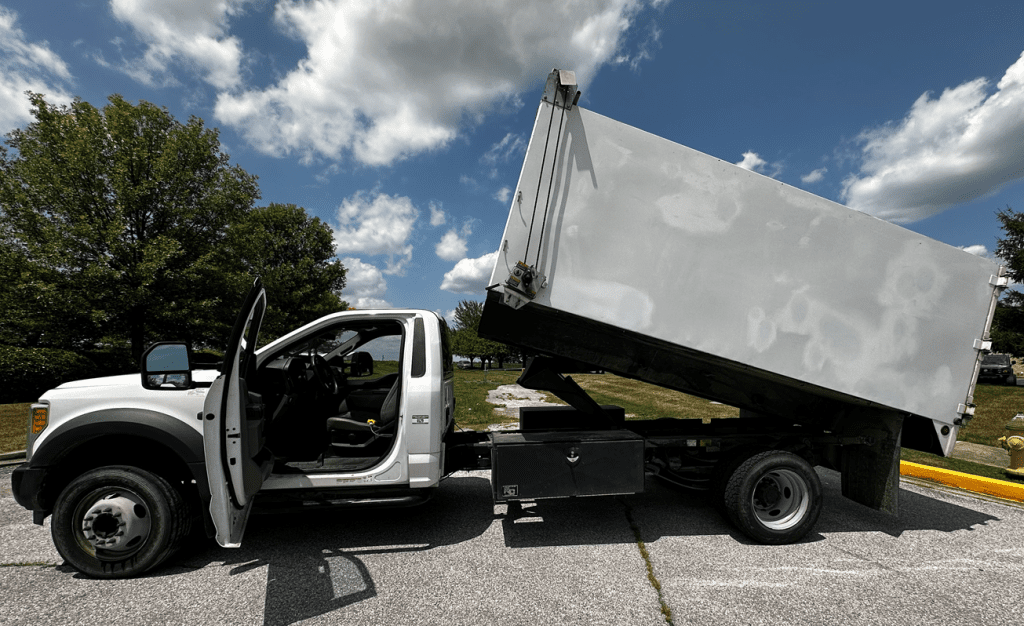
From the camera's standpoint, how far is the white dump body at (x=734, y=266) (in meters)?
3.22

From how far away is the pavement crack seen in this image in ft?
8.61

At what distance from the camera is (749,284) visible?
3.31 m

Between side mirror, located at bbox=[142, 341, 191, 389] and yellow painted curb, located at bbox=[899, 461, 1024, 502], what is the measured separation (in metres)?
7.66

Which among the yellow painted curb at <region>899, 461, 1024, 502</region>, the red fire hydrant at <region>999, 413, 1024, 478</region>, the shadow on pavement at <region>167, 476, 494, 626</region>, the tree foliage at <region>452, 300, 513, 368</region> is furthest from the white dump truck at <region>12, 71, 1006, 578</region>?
the tree foliage at <region>452, 300, 513, 368</region>

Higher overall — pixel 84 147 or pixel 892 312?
pixel 84 147

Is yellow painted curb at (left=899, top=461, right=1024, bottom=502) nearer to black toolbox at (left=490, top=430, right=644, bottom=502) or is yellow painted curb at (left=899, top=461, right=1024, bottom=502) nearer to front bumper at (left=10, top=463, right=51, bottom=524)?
black toolbox at (left=490, top=430, right=644, bottom=502)

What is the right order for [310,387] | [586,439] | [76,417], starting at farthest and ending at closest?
[310,387]
[586,439]
[76,417]

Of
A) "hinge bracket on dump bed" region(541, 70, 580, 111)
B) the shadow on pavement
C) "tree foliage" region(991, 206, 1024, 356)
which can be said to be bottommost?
the shadow on pavement

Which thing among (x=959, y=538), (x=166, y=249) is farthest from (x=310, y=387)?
(x=166, y=249)

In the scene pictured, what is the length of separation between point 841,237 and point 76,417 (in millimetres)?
5607

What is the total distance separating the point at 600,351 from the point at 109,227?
44.5ft

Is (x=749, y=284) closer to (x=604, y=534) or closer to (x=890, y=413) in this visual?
(x=890, y=413)

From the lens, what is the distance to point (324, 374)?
421 cm

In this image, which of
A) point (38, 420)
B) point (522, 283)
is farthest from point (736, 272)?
point (38, 420)
